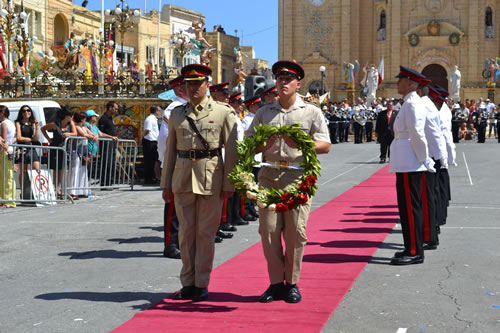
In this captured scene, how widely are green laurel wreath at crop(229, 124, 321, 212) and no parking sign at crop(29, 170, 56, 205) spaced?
332 inches

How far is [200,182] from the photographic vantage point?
714cm

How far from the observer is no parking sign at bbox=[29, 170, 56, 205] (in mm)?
14727

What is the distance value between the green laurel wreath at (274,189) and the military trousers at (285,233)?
104mm

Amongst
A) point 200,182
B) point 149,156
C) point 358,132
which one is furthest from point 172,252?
point 358,132

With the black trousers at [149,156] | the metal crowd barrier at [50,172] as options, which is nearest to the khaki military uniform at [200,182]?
the metal crowd barrier at [50,172]

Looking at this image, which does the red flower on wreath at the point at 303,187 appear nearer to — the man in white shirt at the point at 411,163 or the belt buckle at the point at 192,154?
the belt buckle at the point at 192,154

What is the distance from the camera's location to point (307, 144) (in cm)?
684

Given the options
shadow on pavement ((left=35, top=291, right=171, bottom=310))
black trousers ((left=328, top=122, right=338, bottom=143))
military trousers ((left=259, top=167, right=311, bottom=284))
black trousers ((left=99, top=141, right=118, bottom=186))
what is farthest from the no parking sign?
black trousers ((left=328, top=122, right=338, bottom=143))

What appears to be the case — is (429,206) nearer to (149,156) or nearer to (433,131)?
(433,131)

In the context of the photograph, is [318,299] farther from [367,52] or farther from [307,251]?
[367,52]

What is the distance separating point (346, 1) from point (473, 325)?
61.5 metres

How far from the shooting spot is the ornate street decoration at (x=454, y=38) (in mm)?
Result: 62938

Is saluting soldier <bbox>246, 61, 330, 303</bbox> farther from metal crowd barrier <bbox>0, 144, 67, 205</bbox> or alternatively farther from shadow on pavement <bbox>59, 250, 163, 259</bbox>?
metal crowd barrier <bbox>0, 144, 67, 205</bbox>

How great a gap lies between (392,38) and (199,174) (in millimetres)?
58612
